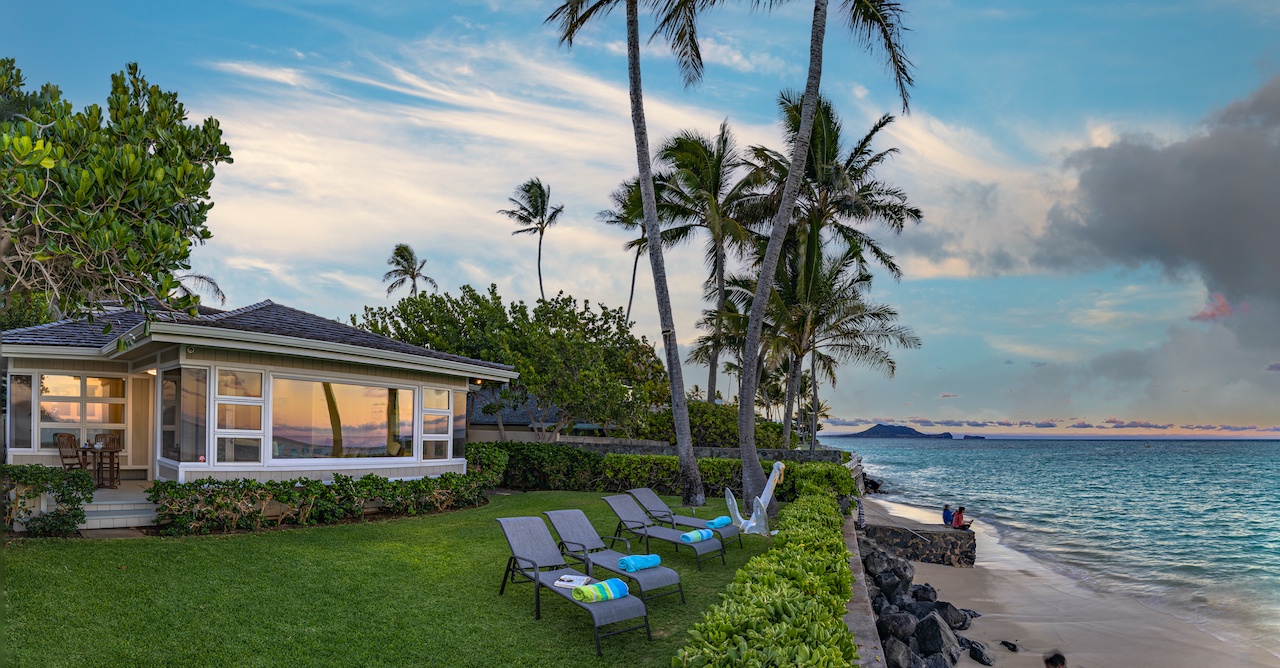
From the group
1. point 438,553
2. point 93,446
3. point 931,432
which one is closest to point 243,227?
point 93,446

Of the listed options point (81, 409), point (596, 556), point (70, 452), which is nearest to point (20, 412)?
point (81, 409)

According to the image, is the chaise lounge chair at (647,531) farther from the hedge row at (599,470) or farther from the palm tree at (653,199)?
the hedge row at (599,470)

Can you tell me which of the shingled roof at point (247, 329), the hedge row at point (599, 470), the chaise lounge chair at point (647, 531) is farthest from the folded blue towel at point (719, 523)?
the hedge row at point (599, 470)

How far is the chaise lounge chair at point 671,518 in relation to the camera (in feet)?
31.1

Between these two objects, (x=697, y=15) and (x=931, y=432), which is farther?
(x=931, y=432)

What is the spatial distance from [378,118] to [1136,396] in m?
37.8

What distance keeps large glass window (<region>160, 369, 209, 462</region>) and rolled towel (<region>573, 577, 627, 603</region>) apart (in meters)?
7.79

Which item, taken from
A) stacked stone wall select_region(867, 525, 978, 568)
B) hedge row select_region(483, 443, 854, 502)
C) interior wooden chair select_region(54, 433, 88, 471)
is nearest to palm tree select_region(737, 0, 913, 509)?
hedge row select_region(483, 443, 854, 502)

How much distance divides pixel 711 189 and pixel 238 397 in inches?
579

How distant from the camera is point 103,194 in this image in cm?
567

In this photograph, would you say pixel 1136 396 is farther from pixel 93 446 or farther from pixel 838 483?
pixel 93 446

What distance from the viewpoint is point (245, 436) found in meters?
10.7

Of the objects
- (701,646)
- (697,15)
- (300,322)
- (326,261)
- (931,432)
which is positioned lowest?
(931,432)

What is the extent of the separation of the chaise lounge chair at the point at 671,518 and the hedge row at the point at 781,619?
8.74 feet
